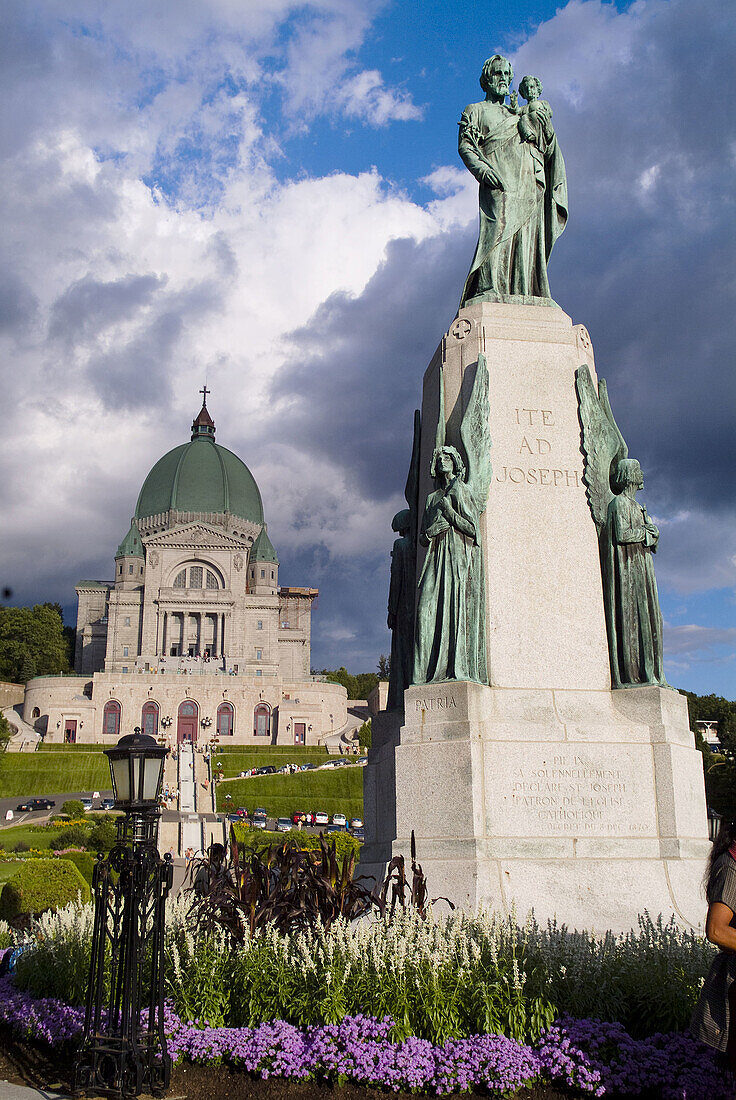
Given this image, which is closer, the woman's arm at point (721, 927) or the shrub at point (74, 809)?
the woman's arm at point (721, 927)

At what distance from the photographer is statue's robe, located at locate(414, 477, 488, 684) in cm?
916

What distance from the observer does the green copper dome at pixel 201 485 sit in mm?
108750

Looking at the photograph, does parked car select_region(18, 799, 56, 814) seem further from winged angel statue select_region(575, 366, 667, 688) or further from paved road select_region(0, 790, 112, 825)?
winged angel statue select_region(575, 366, 667, 688)

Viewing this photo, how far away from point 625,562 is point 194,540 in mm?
94844

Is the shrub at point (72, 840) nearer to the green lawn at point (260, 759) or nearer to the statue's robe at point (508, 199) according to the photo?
the statue's robe at point (508, 199)

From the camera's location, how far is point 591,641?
9.53 m

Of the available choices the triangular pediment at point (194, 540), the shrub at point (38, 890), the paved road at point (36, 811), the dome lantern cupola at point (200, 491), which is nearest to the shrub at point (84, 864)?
the shrub at point (38, 890)

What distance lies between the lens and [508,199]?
1116 centimetres

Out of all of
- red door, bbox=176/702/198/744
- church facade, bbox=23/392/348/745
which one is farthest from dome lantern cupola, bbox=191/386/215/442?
red door, bbox=176/702/198/744

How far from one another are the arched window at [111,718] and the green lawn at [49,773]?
51.6 feet

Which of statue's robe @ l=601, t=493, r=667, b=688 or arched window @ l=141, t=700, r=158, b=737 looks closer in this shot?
statue's robe @ l=601, t=493, r=667, b=688

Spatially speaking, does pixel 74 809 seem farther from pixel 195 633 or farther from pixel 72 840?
pixel 195 633

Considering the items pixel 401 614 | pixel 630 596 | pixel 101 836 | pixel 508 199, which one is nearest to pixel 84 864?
pixel 101 836

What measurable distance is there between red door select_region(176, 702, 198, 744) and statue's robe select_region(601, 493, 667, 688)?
79107mm
